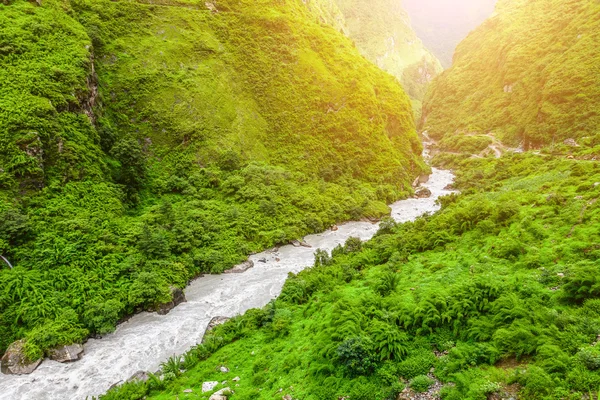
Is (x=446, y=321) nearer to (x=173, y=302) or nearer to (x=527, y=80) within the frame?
(x=173, y=302)

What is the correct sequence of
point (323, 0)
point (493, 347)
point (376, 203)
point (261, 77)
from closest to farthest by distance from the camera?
point (493, 347), point (376, 203), point (261, 77), point (323, 0)

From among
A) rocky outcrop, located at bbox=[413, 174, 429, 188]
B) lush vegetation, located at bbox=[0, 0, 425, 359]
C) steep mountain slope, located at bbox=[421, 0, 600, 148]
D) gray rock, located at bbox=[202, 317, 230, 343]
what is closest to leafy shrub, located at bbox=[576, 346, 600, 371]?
gray rock, located at bbox=[202, 317, 230, 343]

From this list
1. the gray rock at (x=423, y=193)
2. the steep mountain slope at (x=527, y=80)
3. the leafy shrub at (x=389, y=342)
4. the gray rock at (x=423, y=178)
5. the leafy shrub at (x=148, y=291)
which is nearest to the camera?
the leafy shrub at (x=389, y=342)

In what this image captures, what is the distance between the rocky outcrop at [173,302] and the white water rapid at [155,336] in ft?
1.65

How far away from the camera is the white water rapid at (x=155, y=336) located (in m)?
23.4

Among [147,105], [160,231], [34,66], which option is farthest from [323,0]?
[160,231]

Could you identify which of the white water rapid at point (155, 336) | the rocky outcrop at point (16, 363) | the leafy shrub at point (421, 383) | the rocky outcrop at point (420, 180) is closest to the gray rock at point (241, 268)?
the white water rapid at point (155, 336)

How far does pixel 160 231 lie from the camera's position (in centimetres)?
3894

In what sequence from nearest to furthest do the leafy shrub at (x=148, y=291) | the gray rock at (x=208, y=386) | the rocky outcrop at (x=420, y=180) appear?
the gray rock at (x=208, y=386), the leafy shrub at (x=148, y=291), the rocky outcrop at (x=420, y=180)

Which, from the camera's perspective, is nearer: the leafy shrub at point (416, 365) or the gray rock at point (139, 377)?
the leafy shrub at point (416, 365)

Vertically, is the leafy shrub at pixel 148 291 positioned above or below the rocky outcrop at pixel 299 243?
above

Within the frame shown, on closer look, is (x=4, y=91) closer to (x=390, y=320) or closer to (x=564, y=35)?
(x=390, y=320)

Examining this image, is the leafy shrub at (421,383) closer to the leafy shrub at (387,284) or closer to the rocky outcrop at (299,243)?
the leafy shrub at (387,284)

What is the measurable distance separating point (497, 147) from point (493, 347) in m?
98.4
